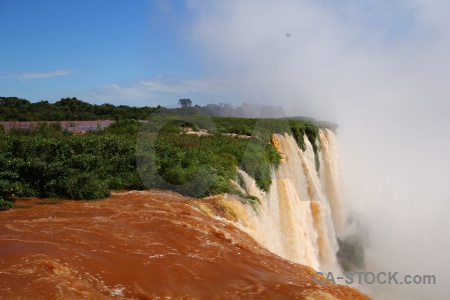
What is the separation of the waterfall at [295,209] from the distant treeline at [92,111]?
7.39m

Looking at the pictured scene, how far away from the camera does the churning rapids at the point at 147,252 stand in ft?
16.7

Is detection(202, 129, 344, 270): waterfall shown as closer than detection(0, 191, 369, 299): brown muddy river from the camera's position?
No

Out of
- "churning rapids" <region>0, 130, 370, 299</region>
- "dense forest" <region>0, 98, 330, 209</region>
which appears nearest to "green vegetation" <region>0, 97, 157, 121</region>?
"dense forest" <region>0, 98, 330, 209</region>

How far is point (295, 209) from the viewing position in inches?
588

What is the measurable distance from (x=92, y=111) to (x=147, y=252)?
38.9 meters

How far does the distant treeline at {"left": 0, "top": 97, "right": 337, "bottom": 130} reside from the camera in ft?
112

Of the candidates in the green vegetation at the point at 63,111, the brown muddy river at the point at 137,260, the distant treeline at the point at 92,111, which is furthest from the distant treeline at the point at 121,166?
the green vegetation at the point at 63,111

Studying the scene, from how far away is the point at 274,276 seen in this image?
6176mm

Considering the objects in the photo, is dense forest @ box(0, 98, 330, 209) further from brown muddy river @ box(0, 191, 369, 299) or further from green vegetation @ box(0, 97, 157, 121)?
green vegetation @ box(0, 97, 157, 121)

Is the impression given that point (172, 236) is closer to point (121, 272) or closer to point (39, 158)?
point (121, 272)

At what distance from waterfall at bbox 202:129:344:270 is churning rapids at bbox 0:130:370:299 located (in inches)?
4.1

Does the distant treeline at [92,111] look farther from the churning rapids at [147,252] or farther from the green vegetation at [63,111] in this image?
the churning rapids at [147,252]

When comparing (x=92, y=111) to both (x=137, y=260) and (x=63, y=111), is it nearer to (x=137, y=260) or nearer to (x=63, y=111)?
(x=63, y=111)

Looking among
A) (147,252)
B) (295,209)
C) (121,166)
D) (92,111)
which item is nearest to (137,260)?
(147,252)
